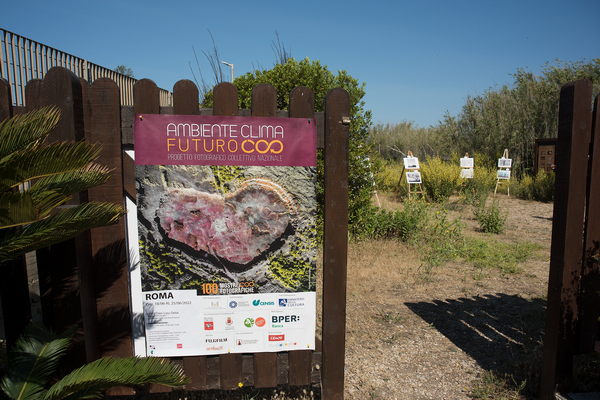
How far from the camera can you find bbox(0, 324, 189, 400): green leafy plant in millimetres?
1709

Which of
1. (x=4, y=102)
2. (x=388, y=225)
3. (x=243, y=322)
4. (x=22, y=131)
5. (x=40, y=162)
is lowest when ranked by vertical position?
(x=388, y=225)

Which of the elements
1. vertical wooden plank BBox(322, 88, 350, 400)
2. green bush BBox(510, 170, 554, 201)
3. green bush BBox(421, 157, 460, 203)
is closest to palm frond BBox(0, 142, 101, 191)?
vertical wooden plank BBox(322, 88, 350, 400)

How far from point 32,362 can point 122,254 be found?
653mm

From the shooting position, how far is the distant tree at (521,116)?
59.0ft

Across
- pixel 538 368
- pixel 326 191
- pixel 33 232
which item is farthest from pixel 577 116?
pixel 33 232

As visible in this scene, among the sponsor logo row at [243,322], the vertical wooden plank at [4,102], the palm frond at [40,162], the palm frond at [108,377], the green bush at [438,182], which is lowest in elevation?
the palm frond at [108,377]

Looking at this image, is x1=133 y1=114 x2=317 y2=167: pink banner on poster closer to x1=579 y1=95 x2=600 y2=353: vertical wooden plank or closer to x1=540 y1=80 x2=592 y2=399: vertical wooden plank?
x1=540 y1=80 x2=592 y2=399: vertical wooden plank

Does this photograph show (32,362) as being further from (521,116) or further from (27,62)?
(521,116)

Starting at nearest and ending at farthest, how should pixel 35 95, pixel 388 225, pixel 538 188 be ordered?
pixel 35 95
pixel 388 225
pixel 538 188

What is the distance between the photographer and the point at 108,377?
171cm

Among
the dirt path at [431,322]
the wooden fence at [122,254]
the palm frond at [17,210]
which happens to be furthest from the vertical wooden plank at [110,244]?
the dirt path at [431,322]

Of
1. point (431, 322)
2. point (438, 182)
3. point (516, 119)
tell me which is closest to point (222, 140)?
point (431, 322)

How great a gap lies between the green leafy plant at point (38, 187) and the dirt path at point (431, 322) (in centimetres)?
219

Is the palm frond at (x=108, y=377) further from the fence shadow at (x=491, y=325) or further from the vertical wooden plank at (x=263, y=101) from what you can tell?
the fence shadow at (x=491, y=325)
